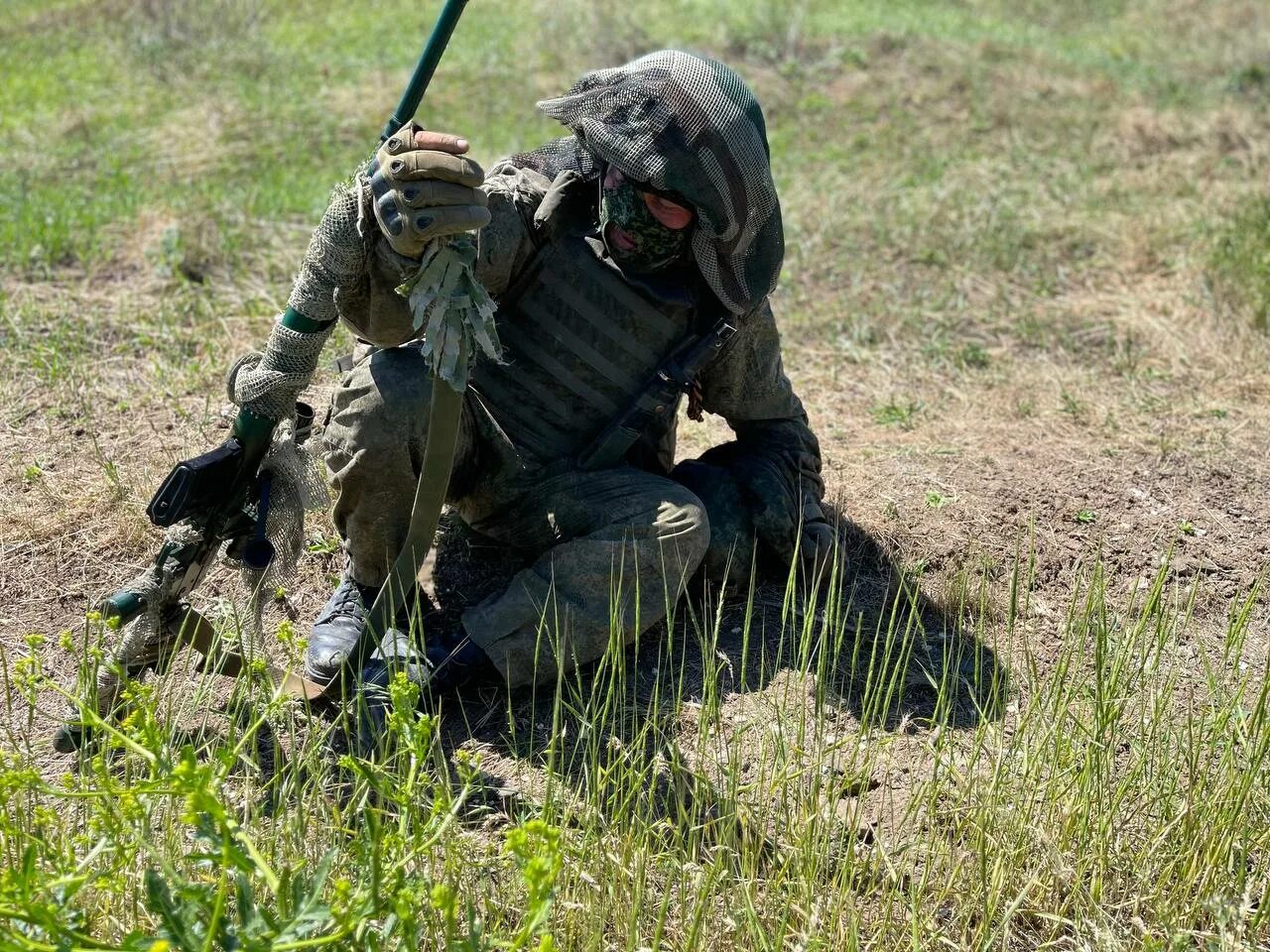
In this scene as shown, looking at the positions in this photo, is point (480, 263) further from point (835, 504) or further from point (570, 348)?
point (835, 504)

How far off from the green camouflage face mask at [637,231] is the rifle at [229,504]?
1.66ft

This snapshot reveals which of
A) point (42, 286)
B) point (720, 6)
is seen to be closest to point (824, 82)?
point (720, 6)

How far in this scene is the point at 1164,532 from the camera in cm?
377

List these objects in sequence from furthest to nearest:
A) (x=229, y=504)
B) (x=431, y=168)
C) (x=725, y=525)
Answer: (x=725, y=525) → (x=229, y=504) → (x=431, y=168)

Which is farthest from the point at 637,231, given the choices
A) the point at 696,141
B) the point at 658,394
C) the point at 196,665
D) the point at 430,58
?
the point at 196,665

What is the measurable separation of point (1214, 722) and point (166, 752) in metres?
1.87

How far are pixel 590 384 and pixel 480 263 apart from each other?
443 mm

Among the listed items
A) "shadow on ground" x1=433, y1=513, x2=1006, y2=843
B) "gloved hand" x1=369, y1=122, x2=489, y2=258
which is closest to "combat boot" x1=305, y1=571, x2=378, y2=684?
"shadow on ground" x1=433, y1=513, x2=1006, y2=843

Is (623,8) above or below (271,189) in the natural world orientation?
above

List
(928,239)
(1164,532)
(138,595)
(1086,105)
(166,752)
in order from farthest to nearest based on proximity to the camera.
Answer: (1086,105) → (928,239) → (1164,532) → (138,595) → (166,752)

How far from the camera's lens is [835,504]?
3.82m

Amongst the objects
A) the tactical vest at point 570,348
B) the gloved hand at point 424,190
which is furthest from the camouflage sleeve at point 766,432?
the gloved hand at point 424,190

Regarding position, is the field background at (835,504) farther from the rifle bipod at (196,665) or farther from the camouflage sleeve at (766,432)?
the camouflage sleeve at (766,432)

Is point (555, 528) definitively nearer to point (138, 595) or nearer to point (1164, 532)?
point (138, 595)
